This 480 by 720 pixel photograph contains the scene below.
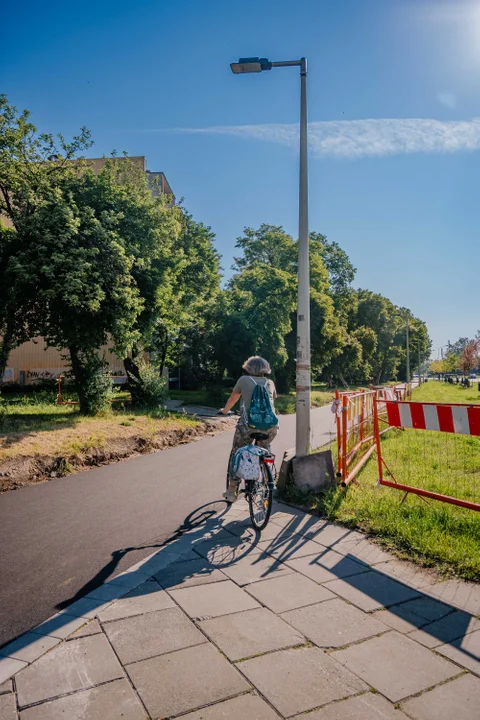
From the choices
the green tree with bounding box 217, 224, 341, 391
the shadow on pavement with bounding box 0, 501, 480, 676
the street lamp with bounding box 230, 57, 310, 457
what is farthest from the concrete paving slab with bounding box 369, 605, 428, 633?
the green tree with bounding box 217, 224, 341, 391

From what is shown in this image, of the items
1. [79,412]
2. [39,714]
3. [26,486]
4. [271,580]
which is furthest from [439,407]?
[79,412]

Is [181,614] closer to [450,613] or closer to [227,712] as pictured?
[227,712]

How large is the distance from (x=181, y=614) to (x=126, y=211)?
12447mm

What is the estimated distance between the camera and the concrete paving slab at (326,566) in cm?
410

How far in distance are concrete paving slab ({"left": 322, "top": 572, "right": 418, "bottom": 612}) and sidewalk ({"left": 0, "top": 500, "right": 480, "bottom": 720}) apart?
0.6 inches

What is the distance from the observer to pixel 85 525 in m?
5.67

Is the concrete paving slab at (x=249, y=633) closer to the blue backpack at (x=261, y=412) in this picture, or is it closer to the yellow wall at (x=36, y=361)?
the blue backpack at (x=261, y=412)

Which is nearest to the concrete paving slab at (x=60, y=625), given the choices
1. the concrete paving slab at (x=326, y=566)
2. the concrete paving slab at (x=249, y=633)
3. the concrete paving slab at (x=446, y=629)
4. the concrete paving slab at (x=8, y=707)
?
the concrete paving slab at (x=8, y=707)

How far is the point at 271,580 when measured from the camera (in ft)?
13.1

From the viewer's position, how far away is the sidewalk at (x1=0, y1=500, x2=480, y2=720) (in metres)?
2.49

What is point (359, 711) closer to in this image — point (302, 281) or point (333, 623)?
point (333, 623)

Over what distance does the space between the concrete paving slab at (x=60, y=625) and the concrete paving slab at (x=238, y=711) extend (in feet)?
3.84

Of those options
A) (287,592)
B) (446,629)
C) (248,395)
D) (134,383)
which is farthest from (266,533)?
(134,383)

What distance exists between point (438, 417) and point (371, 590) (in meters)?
2.47
